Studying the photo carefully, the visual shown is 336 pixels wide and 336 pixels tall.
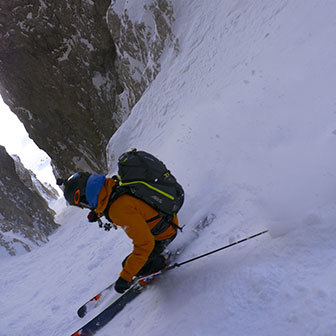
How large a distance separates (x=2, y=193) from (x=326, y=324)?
60.6 ft

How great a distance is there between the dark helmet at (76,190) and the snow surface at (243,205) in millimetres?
1317

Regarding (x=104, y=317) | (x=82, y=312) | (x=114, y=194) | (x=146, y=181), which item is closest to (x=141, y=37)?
(x=146, y=181)

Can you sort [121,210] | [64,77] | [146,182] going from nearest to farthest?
[121,210], [146,182], [64,77]

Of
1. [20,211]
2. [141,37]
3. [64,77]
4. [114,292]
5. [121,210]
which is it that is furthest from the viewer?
[64,77]

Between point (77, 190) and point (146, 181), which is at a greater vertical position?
point (77, 190)

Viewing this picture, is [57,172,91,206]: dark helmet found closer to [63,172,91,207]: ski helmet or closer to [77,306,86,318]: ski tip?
[63,172,91,207]: ski helmet

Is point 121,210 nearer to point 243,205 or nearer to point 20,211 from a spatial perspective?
point 243,205

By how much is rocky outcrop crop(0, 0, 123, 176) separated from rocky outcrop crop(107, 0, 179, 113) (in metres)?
6.56

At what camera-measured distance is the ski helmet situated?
3.06m

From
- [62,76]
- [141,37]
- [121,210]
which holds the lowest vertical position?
[121,210]

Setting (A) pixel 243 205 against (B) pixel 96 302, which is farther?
(B) pixel 96 302

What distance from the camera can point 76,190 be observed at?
306cm

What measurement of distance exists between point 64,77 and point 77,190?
74.8ft

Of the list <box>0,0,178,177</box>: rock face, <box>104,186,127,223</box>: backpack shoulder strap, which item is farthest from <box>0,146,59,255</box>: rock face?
<box>104,186,127,223</box>: backpack shoulder strap
